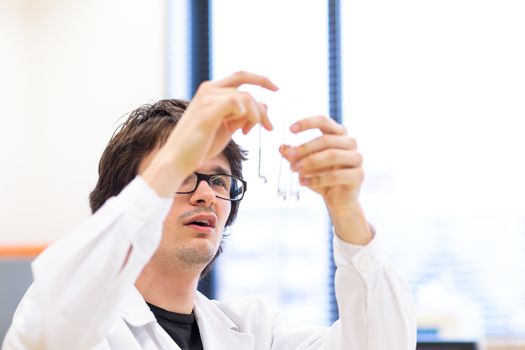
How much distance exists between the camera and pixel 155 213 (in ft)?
3.61

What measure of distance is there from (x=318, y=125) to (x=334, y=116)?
2234 millimetres

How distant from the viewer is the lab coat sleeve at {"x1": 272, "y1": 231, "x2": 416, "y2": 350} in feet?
4.48

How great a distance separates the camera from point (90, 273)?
1.07 m

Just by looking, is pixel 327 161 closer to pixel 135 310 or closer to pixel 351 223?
pixel 351 223

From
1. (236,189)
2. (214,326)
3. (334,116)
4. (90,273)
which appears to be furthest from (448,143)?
(90,273)

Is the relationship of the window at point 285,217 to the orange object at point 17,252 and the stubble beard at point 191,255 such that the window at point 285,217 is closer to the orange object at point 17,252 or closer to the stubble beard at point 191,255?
the orange object at point 17,252

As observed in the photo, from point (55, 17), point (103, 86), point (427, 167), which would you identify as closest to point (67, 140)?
point (103, 86)

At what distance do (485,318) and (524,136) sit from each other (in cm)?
87

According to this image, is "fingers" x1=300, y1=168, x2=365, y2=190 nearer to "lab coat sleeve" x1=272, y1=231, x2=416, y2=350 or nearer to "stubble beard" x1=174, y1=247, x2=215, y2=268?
"lab coat sleeve" x1=272, y1=231, x2=416, y2=350

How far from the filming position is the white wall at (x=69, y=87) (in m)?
3.33

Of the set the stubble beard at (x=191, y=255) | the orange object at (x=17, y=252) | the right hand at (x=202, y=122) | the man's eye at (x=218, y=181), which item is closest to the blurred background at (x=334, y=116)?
the orange object at (x=17, y=252)

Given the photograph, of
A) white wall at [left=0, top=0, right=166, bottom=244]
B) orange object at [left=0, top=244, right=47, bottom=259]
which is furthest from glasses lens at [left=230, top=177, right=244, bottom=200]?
white wall at [left=0, top=0, right=166, bottom=244]

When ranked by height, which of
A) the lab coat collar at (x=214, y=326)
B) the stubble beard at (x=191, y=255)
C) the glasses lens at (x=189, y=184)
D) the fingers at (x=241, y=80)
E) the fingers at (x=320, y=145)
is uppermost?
the fingers at (x=241, y=80)

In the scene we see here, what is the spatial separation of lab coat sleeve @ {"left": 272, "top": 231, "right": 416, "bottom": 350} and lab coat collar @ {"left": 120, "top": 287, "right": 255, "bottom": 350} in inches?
15.2
